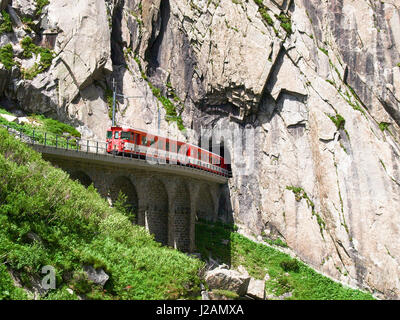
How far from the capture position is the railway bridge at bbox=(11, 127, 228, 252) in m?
26.4

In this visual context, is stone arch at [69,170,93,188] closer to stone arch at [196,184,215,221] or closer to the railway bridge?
the railway bridge

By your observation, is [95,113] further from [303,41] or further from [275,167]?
[303,41]

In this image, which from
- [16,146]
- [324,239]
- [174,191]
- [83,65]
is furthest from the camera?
[324,239]

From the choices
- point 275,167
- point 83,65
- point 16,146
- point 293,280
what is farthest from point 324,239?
point 16,146

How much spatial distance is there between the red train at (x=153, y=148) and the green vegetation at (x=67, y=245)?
1270cm

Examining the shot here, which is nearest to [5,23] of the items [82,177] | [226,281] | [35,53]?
[35,53]

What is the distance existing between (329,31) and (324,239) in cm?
2574

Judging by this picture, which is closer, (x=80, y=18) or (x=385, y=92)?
(x=80, y=18)

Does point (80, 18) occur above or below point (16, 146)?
above

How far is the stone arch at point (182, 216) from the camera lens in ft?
127

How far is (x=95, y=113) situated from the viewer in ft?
133

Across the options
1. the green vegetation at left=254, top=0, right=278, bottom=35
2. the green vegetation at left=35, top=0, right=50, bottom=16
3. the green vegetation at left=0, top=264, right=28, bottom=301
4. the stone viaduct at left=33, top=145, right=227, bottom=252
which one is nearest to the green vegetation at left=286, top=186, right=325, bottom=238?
the stone viaduct at left=33, top=145, right=227, bottom=252

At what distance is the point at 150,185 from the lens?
34.9 metres

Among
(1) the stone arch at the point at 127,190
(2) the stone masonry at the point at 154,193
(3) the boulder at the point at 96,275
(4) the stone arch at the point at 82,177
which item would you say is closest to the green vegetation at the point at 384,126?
(2) the stone masonry at the point at 154,193
